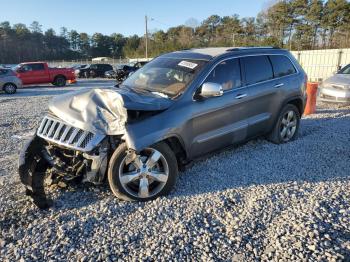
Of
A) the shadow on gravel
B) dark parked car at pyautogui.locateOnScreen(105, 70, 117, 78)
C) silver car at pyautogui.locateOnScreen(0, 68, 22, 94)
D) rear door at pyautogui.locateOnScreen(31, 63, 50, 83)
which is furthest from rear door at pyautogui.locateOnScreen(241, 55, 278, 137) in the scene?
dark parked car at pyautogui.locateOnScreen(105, 70, 117, 78)

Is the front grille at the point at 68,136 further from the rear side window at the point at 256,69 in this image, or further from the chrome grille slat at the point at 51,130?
the rear side window at the point at 256,69

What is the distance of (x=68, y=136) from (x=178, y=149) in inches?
55.0

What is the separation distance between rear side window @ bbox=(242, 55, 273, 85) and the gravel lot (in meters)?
1.35

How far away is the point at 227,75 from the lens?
493cm

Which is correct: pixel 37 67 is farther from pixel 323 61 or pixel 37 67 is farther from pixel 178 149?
pixel 178 149

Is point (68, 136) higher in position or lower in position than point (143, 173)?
higher

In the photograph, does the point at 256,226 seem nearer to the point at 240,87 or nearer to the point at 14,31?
the point at 240,87

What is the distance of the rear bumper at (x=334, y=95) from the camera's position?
1045 cm

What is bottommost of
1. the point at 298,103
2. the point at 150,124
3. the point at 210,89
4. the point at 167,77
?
the point at 298,103

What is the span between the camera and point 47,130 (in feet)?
13.3

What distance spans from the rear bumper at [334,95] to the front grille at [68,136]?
929 centimetres

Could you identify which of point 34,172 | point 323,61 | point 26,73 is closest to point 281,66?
point 34,172

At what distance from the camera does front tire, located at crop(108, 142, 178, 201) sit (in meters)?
3.74

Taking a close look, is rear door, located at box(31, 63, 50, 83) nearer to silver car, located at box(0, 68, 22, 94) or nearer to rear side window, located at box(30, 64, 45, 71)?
rear side window, located at box(30, 64, 45, 71)
